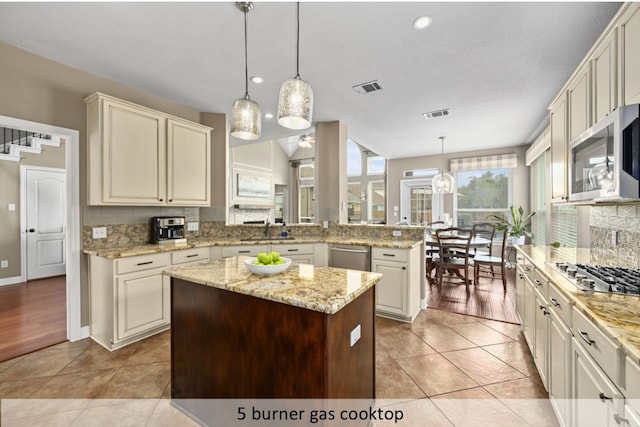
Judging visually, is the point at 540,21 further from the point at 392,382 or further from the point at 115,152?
the point at 115,152

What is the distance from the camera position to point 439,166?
663cm

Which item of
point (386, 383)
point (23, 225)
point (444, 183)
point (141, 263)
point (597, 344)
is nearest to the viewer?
point (597, 344)

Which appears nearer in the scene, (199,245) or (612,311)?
(612,311)

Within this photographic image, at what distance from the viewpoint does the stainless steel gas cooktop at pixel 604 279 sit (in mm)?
1359

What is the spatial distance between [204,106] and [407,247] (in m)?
3.13

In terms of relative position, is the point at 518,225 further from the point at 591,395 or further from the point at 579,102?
the point at 591,395

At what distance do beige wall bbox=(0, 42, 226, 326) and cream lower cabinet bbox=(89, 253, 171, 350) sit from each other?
0.25 m

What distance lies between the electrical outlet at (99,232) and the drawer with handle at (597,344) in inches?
150

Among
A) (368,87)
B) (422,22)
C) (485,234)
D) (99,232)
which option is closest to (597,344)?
(422,22)

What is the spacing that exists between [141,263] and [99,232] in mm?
680

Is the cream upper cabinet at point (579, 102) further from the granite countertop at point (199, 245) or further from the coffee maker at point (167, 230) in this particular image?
the coffee maker at point (167, 230)

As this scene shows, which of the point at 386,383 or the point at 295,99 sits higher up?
the point at 295,99

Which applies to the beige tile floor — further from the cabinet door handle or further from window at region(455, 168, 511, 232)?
window at region(455, 168, 511, 232)

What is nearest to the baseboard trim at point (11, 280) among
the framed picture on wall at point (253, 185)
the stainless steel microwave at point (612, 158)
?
the framed picture on wall at point (253, 185)
